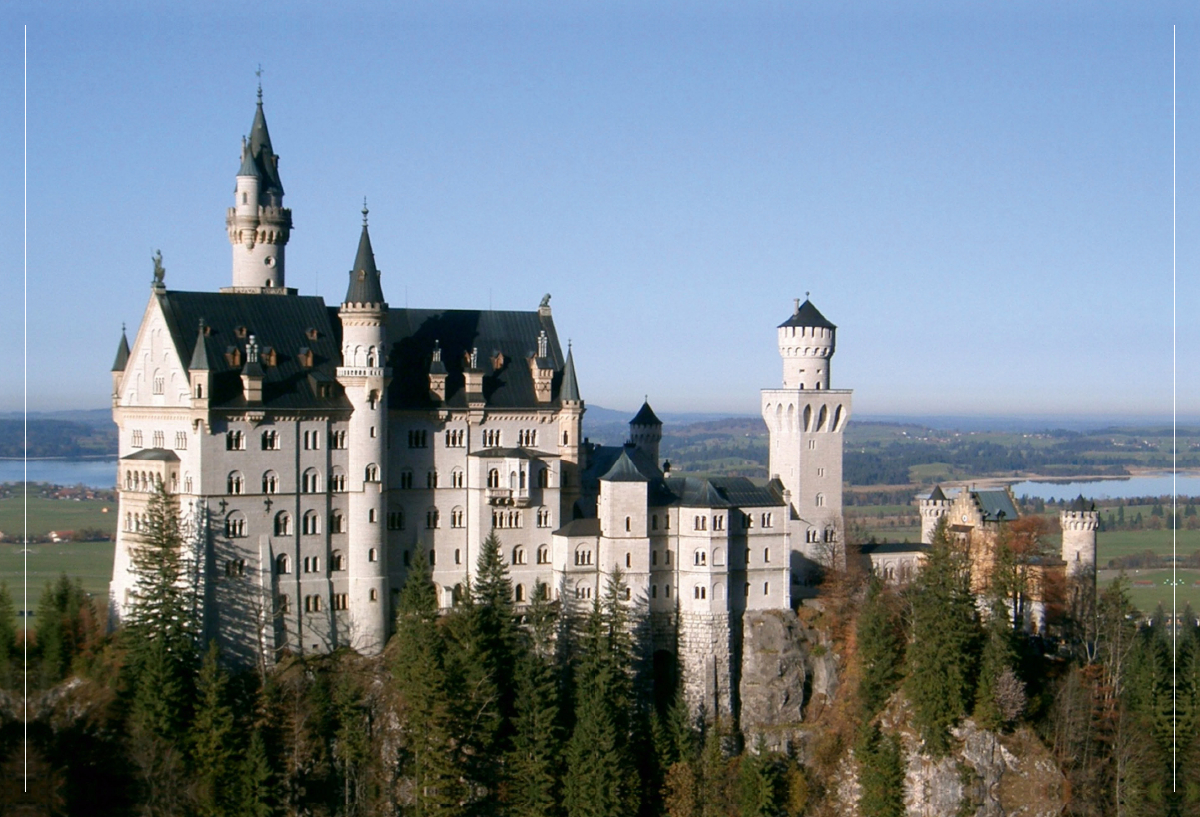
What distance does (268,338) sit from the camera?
7931 centimetres

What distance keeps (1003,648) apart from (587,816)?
21.4 meters

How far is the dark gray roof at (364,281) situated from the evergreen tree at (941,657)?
3024 centimetres

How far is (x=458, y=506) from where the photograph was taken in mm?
83250

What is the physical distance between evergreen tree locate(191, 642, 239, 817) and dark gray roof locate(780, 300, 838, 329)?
36.5 metres

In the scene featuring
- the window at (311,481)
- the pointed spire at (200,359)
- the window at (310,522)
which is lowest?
the window at (310,522)

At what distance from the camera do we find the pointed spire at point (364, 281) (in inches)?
3135

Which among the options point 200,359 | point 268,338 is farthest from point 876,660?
→ point 200,359

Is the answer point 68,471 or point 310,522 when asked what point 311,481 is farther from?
point 68,471

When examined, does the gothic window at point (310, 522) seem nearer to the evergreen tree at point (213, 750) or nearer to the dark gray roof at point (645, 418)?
the evergreen tree at point (213, 750)

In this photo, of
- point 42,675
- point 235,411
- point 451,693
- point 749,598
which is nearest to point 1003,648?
point 749,598

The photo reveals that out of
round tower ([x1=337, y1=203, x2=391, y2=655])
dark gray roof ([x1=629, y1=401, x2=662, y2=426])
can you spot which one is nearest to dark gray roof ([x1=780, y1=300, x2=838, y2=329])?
dark gray roof ([x1=629, y1=401, x2=662, y2=426])

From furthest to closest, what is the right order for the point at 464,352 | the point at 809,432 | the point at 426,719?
the point at 809,432
the point at 464,352
the point at 426,719

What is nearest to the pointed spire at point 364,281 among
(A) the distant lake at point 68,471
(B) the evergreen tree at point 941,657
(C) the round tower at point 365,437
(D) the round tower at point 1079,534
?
(C) the round tower at point 365,437

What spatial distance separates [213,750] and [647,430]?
110 ft
